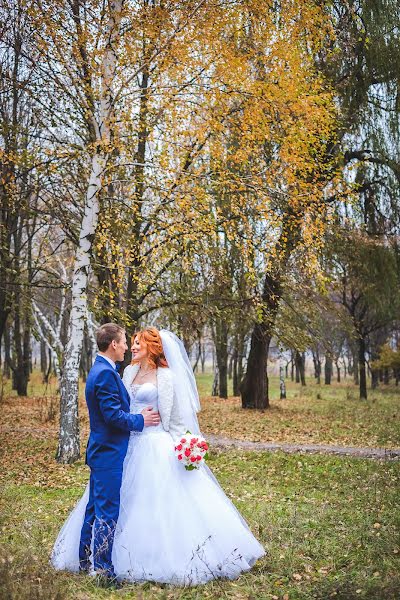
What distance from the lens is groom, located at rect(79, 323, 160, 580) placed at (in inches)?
194

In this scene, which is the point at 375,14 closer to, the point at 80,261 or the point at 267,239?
the point at 267,239

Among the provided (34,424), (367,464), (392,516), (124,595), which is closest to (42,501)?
(124,595)

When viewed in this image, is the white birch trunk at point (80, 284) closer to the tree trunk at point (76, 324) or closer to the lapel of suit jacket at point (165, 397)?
the tree trunk at point (76, 324)

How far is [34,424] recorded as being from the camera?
15.6 m

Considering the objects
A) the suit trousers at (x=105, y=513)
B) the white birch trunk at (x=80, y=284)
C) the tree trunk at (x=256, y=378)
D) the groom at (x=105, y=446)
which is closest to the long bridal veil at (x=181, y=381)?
the groom at (x=105, y=446)

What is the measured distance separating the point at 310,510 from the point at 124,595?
3.27 metres

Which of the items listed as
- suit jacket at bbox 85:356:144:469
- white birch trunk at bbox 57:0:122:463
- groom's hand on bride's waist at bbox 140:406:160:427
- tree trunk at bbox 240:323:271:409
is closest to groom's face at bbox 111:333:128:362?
suit jacket at bbox 85:356:144:469

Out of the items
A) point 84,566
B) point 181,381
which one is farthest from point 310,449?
point 84,566

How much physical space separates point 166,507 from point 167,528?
6.6 inches

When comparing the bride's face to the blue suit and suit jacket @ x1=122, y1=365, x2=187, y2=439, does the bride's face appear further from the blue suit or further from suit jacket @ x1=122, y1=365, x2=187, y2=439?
the blue suit

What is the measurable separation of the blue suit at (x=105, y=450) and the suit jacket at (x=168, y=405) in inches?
15.8

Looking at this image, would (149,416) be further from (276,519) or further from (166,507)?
(276,519)

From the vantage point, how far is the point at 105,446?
502 centimetres

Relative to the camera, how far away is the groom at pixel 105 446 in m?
4.94
